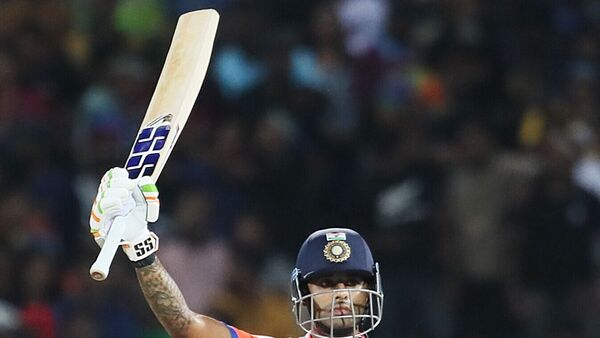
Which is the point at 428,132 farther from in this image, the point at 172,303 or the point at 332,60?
the point at 172,303

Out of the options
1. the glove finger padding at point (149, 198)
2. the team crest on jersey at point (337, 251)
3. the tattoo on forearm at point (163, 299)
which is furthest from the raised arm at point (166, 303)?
the team crest on jersey at point (337, 251)

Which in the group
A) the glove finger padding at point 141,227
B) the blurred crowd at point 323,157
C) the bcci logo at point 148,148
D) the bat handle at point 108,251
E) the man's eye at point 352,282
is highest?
the blurred crowd at point 323,157

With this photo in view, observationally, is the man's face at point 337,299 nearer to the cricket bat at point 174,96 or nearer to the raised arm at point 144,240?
the raised arm at point 144,240

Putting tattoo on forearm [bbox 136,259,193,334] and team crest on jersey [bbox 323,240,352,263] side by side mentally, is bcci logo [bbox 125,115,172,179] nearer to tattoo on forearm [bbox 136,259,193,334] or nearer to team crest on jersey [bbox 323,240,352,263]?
tattoo on forearm [bbox 136,259,193,334]

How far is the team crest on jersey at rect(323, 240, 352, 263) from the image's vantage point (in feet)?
16.7

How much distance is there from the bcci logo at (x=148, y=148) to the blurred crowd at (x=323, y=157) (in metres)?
3.28

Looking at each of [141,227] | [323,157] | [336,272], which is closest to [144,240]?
[141,227]

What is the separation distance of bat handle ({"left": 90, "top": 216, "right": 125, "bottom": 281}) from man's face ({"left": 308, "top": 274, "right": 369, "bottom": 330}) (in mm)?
Answer: 646

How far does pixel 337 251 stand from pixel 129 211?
666 millimetres

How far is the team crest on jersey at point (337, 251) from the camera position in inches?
201

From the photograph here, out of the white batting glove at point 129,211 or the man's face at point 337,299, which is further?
the man's face at point 337,299

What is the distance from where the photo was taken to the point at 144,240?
491 centimetres

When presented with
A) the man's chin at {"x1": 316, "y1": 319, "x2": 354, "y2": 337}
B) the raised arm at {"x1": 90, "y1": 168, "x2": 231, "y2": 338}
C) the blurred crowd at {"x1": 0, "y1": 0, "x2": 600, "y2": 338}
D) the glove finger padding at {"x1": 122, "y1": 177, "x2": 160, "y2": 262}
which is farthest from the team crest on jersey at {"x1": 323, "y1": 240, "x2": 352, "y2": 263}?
the blurred crowd at {"x1": 0, "y1": 0, "x2": 600, "y2": 338}

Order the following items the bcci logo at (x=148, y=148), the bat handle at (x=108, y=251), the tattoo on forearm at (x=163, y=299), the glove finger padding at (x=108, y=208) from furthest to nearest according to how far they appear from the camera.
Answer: the bcci logo at (x=148, y=148), the tattoo on forearm at (x=163, y=299), the glove finger padding at (x=108, y=208), the bat handle at (x=108, y=251)
